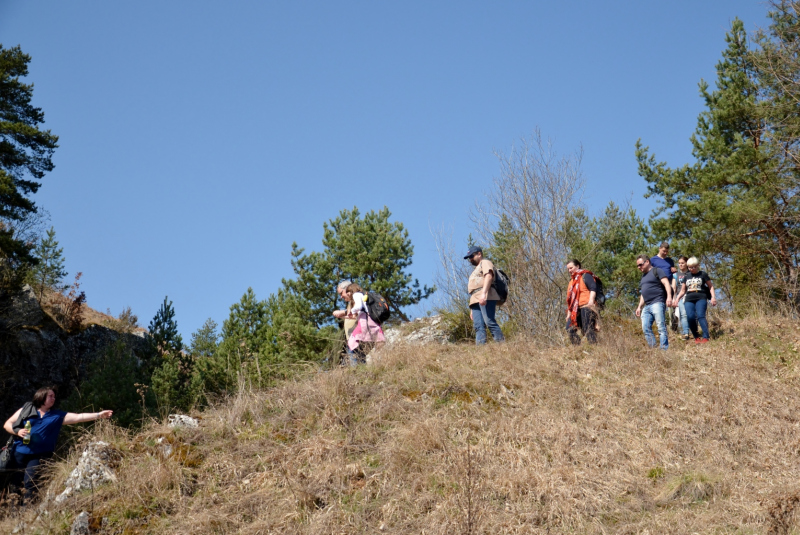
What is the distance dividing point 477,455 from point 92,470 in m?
3.86

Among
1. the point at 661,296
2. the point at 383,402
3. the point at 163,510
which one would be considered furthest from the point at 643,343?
the point at 163,510

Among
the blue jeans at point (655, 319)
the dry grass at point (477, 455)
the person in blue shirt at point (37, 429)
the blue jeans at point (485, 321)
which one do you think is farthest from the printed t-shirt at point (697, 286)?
the person in blue shirt at point (37, 429)

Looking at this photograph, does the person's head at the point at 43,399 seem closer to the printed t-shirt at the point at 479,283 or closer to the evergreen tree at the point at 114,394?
the evergreen tree at the point at 114,394

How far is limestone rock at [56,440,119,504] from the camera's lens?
20.4ft

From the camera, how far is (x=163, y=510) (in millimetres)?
5910

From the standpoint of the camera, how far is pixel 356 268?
21984 millimetres

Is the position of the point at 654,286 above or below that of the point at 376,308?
above

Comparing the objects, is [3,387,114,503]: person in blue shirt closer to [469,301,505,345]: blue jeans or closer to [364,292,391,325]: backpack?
[364,292,391,325]: backpack

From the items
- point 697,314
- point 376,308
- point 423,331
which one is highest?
point 423,331

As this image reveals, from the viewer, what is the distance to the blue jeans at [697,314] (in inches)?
434

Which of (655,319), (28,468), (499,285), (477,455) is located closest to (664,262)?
(655,319)

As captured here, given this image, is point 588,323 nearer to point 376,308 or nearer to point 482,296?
point 482,296

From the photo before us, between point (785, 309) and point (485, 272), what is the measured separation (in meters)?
7.75

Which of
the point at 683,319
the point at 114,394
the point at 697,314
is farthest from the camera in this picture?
the point at 114,394
